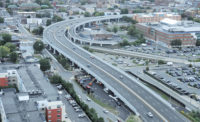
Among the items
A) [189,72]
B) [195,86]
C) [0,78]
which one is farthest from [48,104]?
[189,72]

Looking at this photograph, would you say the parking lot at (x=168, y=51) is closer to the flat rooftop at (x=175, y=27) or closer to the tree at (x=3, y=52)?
the flat rooftop at (x=175, y=27)

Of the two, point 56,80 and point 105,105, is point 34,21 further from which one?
point 105,105

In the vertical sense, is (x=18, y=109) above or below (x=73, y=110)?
above

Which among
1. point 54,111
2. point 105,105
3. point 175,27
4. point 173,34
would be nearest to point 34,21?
point 175,27

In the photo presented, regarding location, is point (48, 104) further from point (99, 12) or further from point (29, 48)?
point (99, 12)

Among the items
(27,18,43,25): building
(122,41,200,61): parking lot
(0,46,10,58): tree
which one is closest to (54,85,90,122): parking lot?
(0,46,10,58): tree

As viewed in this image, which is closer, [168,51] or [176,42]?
[168,51]
